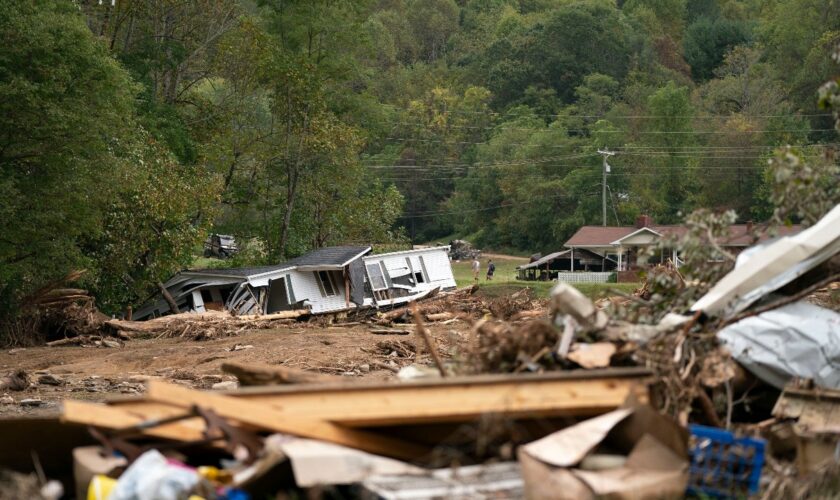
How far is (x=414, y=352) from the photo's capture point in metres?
24.1

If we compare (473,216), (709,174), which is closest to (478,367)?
(709,174)

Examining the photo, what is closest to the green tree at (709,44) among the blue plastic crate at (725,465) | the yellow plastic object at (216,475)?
the blue plastic crate at (725,465)

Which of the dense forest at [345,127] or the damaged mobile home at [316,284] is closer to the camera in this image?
the dense forest at [345,127]

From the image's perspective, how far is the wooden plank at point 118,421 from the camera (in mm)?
5980

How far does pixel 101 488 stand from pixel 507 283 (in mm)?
42927

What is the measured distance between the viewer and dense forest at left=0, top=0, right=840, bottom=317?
88.1ft

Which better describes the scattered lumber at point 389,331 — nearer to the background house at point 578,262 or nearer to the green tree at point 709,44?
the background house at point 578,262

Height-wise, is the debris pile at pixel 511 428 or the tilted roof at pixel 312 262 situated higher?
the debris pile at pixel 511 428

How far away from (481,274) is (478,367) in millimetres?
62488

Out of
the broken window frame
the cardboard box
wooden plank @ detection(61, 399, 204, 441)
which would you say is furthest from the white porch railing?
wooden plank @ detection(61, 399, 204, 441)

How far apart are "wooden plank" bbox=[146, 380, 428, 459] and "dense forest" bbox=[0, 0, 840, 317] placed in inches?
178

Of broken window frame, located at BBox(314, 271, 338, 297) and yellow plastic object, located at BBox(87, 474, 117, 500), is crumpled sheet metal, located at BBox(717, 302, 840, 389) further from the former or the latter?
broken window frame, located at BBox(314, 271, 338, 297)

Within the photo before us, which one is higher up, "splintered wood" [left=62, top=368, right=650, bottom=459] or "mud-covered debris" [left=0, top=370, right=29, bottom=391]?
"splintered wood" [left=62, top=368, right=650, bottom=459]

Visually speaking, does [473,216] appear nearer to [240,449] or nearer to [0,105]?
[0,105]
